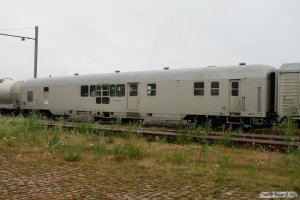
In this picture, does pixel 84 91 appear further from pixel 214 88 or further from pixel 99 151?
pixel 99 151

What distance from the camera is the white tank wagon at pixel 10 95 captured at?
32.0 meters

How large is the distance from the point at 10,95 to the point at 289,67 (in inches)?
877

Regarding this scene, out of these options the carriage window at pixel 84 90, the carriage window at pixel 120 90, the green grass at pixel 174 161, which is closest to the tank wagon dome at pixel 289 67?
the green grass at pixel 174 161

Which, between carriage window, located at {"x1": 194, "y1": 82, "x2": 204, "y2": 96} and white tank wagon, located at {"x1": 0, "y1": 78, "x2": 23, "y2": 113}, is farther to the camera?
white tank wagon, located at {"x1": 0, "y1": 78, "x2": 23, "y2": 113}

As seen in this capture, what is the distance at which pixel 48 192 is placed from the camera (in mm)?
6531

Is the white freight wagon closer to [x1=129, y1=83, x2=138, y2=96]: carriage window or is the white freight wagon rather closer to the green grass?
the green grass

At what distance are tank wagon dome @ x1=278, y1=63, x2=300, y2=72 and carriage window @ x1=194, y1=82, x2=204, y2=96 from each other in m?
3.75

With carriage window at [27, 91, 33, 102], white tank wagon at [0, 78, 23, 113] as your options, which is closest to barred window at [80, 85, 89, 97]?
→ carriage window at [27, 91, 33, 102]

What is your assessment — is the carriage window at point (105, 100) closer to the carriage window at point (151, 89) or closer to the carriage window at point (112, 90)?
the carriage window at point (112, 90)

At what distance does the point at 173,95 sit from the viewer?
21078 mm

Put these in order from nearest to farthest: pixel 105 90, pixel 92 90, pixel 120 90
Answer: pixel 120 90, pixel 105 90, pixel 92 90

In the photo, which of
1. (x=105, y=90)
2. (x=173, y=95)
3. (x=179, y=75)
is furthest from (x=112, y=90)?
(x=179, y=75)

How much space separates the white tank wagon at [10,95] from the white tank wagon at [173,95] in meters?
5.30

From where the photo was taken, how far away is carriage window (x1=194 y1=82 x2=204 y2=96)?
2008 cm
